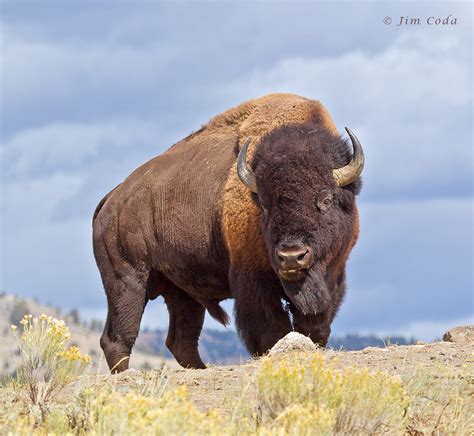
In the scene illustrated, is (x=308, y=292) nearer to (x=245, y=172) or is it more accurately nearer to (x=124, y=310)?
(x=245, y=172)

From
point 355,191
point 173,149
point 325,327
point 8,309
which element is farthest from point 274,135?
point 8,309

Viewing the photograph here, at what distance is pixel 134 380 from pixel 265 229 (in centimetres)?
283

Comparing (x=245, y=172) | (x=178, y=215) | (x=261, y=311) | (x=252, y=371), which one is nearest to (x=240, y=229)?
(x=245, y=172)

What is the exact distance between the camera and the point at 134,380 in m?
8.46

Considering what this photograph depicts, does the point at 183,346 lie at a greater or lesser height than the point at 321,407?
greater

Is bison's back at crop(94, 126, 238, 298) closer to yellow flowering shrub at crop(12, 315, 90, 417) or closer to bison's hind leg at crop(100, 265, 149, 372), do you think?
bison's hind leg at crop(100, 265, 149, 372)

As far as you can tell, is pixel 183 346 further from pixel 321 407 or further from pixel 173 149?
pixel 321 407

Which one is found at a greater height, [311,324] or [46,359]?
[311,324]

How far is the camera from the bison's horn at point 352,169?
36.4 ft

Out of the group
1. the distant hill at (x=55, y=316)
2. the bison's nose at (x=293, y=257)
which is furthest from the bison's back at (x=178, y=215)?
the distant hill at (x=55, y=316)

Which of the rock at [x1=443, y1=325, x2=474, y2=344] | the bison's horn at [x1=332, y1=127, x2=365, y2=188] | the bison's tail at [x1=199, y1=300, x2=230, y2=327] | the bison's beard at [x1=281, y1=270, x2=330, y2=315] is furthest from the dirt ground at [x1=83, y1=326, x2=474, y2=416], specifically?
the bison's tail at [x1=199, y1=300, x2=230, y2=327]

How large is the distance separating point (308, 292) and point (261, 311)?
63 centimetres

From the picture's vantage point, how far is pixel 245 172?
1133cm

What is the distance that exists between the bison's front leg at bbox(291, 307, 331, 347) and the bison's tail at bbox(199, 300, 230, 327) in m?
1.92
